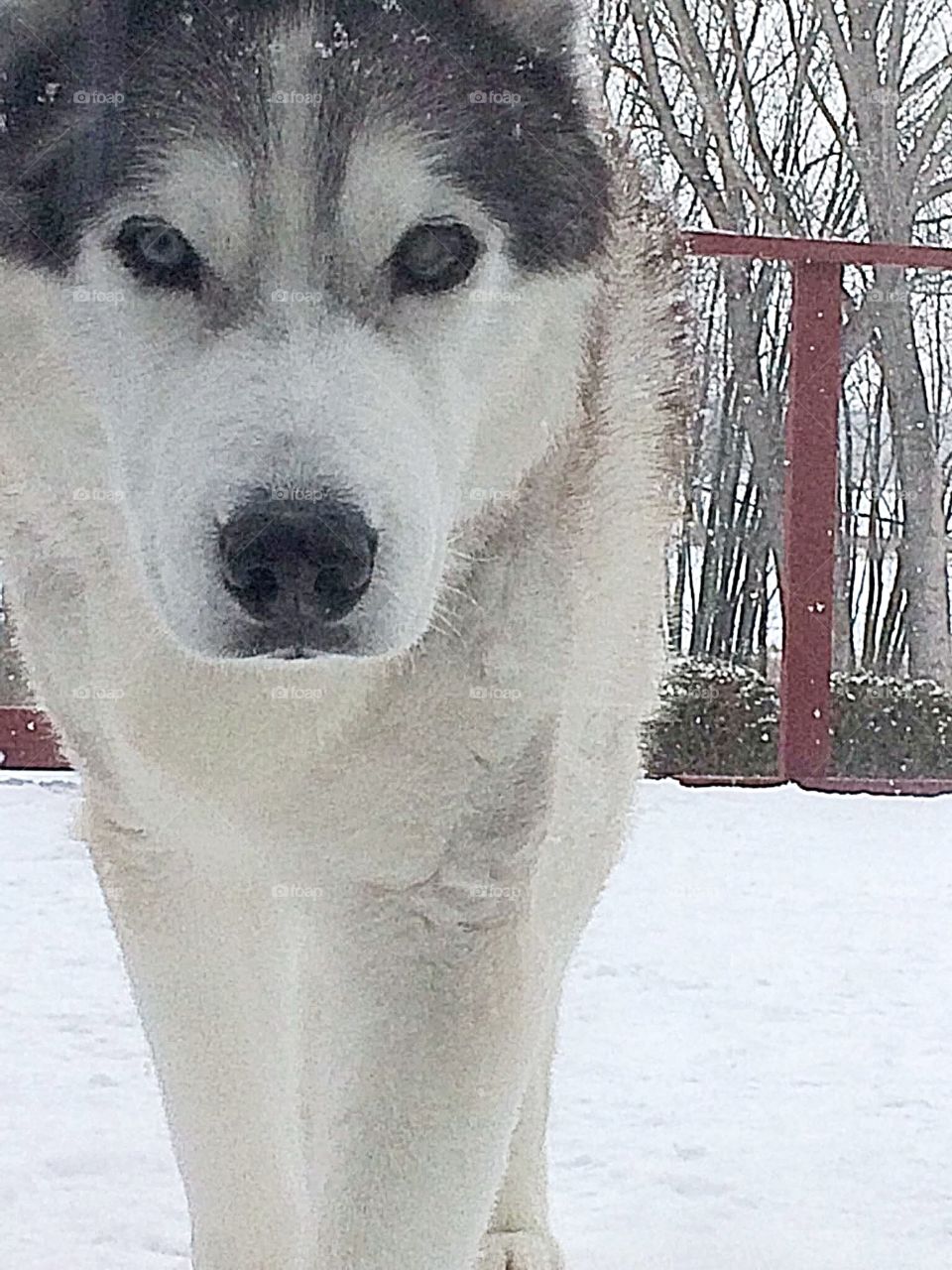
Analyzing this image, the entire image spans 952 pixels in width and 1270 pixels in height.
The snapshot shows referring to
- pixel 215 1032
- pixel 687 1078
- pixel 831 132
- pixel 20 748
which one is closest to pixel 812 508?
pixel 20 748

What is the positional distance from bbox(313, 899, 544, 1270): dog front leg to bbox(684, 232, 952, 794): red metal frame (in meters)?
3.35

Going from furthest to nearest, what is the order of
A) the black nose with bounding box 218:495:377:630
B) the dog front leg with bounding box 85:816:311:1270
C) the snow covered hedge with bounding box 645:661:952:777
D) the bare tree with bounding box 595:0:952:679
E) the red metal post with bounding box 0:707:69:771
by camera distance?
1. the bare tree with bounding box 595:0:952:679
2. the snow covered hedge with bounding box 645:661:952:777
3. the red metal post with bounding box 0:707:69:771
4. the dog front leg with bounding box 85:816:311:1270
5. the black nose with bounding box 218:495:377:630

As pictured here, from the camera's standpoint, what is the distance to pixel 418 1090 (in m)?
1.32

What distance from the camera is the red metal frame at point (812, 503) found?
468 cm

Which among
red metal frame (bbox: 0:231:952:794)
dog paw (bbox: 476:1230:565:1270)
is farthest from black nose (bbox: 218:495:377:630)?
red metal frame (bbox: 0:231:952:794)

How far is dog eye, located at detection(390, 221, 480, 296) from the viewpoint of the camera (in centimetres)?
118

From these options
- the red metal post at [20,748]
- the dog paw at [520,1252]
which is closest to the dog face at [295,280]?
the dog paw at [520,1252]

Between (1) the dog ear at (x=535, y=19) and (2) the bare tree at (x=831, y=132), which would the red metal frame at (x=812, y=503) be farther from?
(1) the dog ear at (x=535, y=19)

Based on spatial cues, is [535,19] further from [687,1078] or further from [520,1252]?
[687,1078]

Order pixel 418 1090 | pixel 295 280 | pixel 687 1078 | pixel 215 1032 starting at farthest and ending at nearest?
pixel 687 1078, pixel 215 1032, pixel 418 1090, pixel 295 280

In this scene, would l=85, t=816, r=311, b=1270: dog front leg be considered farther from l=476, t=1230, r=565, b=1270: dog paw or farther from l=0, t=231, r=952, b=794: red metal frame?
l=0, t=231, r=952, b=794: red metal frame

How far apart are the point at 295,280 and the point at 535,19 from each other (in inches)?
13.6

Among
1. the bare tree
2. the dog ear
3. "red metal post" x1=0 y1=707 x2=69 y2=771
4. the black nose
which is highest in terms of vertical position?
the bare tree

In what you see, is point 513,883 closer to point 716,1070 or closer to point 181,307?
point 181,307
